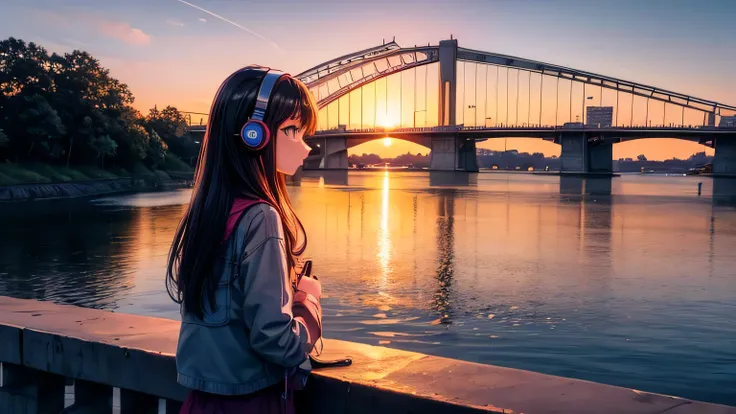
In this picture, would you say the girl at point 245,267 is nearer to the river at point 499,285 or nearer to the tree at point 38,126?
Answer: the river at point 499,285

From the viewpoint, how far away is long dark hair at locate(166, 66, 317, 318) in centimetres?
244

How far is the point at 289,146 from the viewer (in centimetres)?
257

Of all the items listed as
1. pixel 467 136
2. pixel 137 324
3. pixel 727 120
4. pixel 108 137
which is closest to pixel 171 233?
pixel 137 324

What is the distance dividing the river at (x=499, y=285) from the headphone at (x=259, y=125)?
6957 mm

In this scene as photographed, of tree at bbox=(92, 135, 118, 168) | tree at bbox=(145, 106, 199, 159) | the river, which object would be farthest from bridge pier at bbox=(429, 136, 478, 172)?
the river

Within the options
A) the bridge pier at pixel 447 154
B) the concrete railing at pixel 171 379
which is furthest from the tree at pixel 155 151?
the concrete railing at pixel 171 379

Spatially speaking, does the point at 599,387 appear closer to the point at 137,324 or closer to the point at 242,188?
the point at 242,188

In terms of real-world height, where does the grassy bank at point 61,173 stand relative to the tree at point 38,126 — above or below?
below

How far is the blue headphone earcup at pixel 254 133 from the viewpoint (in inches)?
94.8

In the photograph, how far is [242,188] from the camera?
8.21 ft

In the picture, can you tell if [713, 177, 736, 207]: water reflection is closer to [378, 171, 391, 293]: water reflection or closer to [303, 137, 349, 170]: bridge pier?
[378, 171, 391, 293]: water reflection

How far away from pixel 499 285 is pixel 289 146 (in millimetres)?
12906

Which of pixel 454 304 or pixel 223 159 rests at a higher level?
pixel 223 159

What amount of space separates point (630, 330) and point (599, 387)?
357 inches
